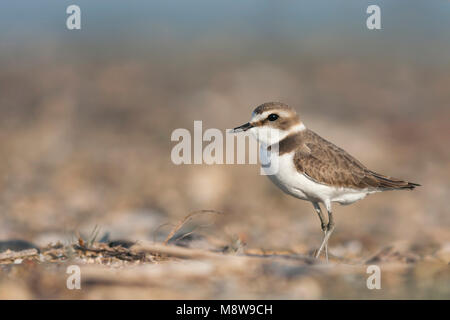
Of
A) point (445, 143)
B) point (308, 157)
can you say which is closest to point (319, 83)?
point (445, 143)

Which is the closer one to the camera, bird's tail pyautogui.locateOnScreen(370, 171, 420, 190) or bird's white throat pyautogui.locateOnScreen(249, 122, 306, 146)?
bird's white throat pyautogui.locateOnScreen(249, 122, 306, 146)

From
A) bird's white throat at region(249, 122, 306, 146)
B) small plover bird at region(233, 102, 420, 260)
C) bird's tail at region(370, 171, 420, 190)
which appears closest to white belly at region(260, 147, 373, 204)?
small plover bird at region(233, 102, 420, 260)

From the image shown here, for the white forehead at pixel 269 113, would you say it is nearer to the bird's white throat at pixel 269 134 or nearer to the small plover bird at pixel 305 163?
the small plover bird at pixel 305 163

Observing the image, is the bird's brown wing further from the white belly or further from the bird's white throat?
the bird's white throat

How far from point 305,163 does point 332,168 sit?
1.26 feet

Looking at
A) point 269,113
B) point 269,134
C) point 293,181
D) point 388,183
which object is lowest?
point 293,181

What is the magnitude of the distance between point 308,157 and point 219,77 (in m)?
12.9

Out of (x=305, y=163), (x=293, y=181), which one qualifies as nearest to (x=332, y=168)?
(x=305, y=163)

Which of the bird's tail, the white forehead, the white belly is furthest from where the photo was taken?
the bird's tail

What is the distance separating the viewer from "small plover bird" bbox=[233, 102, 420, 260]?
5922 mm

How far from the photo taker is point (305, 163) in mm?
5926

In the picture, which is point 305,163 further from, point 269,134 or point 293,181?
point 269,134

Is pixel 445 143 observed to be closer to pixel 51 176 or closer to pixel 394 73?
pixel 394 73
